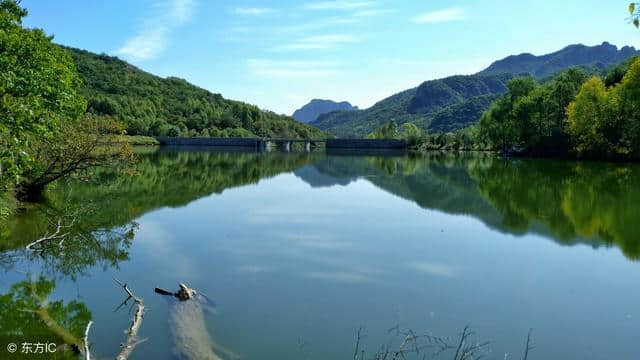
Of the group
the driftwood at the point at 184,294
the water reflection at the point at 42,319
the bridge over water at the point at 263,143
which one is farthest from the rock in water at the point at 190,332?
the bridge over water at the point at 263,143

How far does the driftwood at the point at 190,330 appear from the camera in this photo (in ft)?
31.6

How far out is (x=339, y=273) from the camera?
15.5m

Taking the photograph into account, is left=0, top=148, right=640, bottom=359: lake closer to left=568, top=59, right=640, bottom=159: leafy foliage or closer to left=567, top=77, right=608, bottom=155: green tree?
left=568, top=59, right=640, bottom=159: leafy foliage

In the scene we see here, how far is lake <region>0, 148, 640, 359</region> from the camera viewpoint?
10.6 meters

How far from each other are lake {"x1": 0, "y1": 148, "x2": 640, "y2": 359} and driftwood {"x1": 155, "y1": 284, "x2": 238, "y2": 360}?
0.55ft

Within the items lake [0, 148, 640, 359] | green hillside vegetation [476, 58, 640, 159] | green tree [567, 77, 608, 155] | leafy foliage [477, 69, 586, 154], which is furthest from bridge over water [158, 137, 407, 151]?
lake [0, 148, 640, 359]

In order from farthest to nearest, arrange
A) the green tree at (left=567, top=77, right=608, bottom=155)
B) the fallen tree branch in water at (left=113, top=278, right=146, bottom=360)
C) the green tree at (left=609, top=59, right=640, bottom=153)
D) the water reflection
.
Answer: the green tree at (left=567, top=77, right=608, bottom=155)
the green tree at (left=609, top=59, right=640, bottom=153)
the water reflection
the fallen tree branch in water at (left=113, top=278, right=146, bottom=360)

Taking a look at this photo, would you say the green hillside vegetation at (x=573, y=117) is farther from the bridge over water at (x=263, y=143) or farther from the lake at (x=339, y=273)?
the bridge over water at (x=263, y=143)

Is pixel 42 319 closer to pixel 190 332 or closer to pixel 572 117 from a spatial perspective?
pixel 190 332

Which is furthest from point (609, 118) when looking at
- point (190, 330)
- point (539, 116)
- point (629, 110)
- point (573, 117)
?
point (190, 330)

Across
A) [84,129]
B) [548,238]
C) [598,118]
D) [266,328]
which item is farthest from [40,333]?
[598,118]

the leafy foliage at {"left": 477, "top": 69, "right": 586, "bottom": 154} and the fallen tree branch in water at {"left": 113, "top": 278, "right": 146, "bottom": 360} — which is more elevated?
the leafy foliage at {"left": 477, "top": 69, "right": 586, "bottom": 154}

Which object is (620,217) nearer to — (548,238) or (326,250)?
(548,238)

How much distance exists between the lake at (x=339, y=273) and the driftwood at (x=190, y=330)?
17 cm
